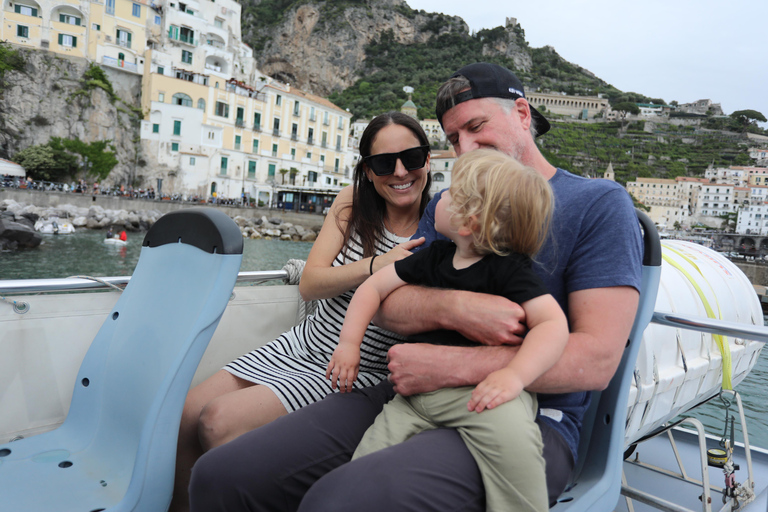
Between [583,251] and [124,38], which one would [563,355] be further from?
[124,38]

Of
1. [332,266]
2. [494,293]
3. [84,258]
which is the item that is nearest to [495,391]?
[494,293]

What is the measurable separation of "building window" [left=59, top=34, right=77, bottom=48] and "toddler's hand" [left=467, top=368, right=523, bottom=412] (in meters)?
40.1

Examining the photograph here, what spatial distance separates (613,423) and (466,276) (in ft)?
1.72

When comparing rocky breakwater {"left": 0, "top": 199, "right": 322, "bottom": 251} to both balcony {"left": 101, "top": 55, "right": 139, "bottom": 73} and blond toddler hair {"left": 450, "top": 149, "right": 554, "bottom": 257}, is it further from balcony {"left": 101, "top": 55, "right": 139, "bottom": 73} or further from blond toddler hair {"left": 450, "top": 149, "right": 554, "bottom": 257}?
blond toddler hair {"left": 450, "top": 149, "right": 554, "bottom": 257}

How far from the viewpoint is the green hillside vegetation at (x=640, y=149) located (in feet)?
270

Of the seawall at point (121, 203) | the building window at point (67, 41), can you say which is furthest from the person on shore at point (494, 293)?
the building window at point (67, 41)

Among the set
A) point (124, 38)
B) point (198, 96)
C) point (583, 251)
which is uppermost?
point (124, 38)

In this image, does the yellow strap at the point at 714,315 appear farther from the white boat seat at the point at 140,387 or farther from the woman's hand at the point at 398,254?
the white boat seat at the point at 140,387

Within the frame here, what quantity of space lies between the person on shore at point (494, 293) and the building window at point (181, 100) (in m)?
37.2

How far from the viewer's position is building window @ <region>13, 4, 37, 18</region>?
104ft

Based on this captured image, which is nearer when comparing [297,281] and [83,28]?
[297,281]

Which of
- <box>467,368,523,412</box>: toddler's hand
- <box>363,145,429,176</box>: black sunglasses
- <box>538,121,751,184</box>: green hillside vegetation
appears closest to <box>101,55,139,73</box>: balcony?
<box>363,145,429,176</box>: black sunglasses

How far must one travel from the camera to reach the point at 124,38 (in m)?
34.5

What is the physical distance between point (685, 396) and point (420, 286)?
4.98 feet
